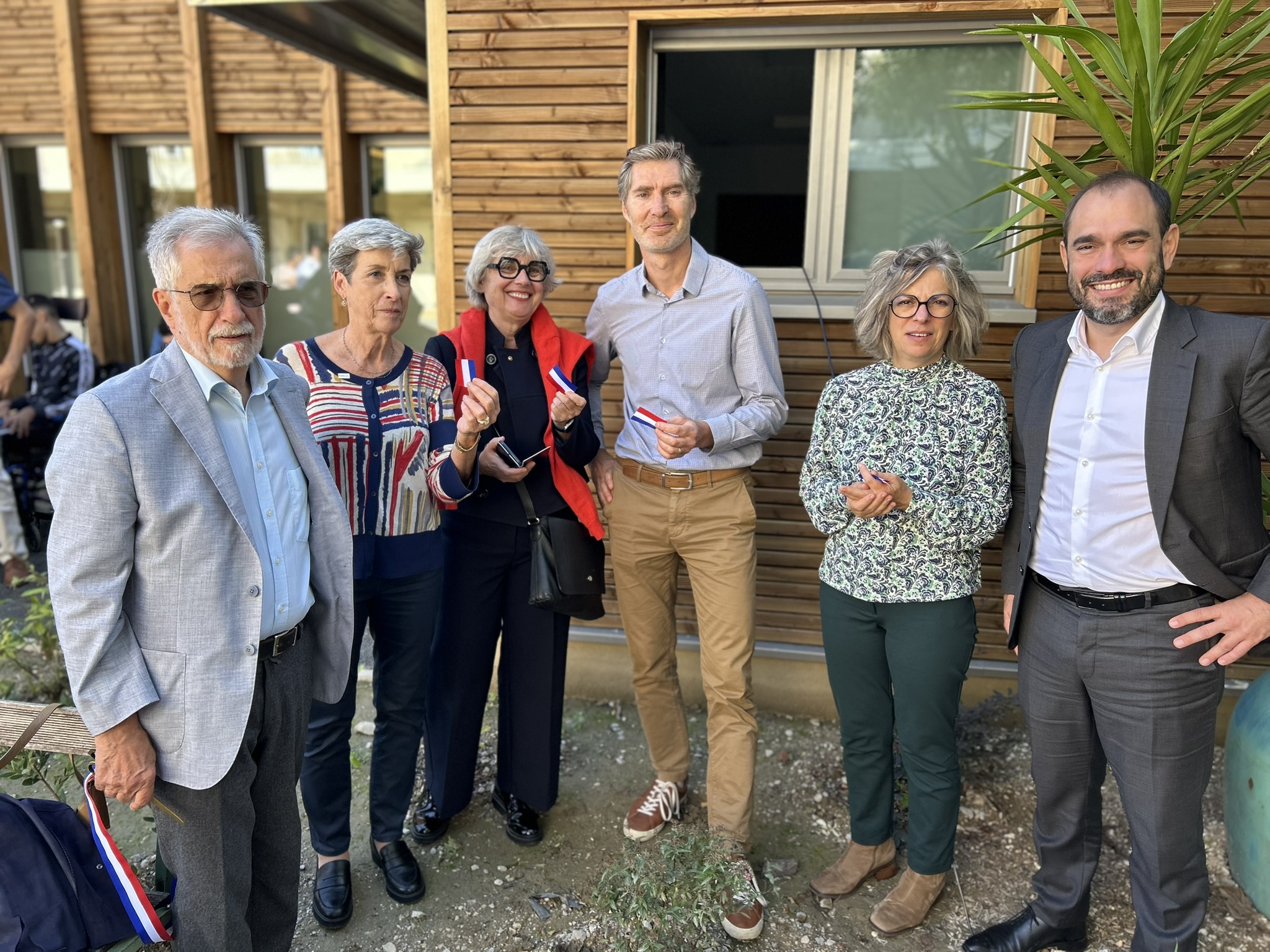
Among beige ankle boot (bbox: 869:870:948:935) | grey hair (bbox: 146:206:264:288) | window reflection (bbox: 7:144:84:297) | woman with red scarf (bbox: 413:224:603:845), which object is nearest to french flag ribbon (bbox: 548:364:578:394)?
woman with red scarf (bbox: 413:224:603:845)

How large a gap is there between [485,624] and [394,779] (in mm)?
638

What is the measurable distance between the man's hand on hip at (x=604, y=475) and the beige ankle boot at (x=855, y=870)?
1563 mm

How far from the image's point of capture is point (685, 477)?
3.03 metres

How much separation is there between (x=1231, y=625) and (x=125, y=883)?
2859 millimetres

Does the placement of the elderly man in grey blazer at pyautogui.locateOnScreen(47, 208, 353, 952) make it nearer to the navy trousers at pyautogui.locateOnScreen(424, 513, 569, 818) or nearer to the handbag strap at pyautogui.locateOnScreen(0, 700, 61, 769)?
the handbag strap at pyautogui.locateOnScreen(0, 700, 61, 769)

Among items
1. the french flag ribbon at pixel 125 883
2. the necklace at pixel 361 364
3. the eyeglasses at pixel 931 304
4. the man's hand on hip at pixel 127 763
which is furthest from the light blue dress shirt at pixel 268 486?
the eyeglasses at pixel 931 304

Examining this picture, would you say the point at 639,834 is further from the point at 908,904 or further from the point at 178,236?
the point at 178,236

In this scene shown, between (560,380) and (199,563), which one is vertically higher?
(560,380)

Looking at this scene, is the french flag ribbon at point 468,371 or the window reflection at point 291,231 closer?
the french flag ribbon at point 468,371

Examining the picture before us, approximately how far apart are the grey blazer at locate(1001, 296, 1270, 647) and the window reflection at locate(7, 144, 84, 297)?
9.21 meters

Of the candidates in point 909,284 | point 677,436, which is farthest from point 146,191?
point 909,284

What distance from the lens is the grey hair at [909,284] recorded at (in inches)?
103

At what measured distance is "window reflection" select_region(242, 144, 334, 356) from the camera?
7.95 m

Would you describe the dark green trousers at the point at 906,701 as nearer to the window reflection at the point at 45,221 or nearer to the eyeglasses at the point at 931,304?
the eyeglasses at the point at 931,304
